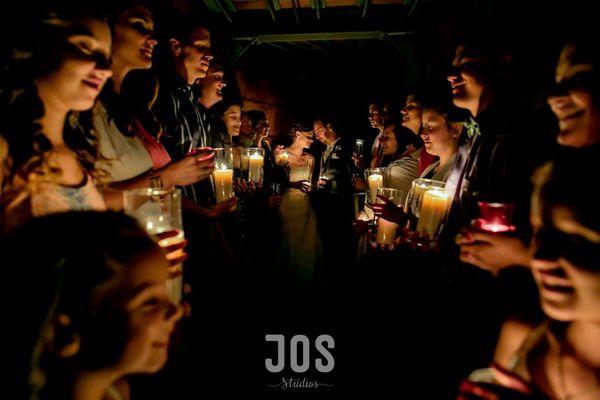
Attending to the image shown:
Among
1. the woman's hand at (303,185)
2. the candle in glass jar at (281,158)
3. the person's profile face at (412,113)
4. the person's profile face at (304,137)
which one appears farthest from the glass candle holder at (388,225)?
the person's profile face at (304,137)

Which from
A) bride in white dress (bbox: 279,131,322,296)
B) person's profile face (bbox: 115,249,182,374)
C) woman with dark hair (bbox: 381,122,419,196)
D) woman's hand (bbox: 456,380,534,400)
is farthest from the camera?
bride in white dress (bbox: 279,131,322,296)

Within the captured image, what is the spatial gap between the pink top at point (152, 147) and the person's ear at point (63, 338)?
1.85 meters

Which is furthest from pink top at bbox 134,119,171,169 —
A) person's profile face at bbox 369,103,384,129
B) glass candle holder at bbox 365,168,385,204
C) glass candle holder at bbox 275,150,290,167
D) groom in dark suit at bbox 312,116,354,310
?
person's profile face at bbox 369,103,384,129

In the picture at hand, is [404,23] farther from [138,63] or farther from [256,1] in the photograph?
[138,63]

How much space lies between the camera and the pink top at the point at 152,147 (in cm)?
271

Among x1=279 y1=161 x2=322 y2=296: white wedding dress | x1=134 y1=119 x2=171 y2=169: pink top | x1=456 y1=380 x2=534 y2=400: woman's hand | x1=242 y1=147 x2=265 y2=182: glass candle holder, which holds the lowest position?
x1=279 y1=161 x2=322 y2=296: white wedding dress

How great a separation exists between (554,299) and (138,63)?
9.15 feet

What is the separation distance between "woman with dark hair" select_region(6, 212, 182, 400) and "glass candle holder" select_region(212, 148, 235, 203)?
2.13 meters

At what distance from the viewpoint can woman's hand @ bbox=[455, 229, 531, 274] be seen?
1727 millimetres

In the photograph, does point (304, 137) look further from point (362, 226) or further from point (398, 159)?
point (362, 226)

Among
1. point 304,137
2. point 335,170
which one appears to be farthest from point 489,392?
point 304,137

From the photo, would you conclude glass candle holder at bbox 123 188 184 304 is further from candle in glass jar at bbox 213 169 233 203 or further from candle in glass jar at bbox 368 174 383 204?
candle in glass jar at bbox 368 174 383 204

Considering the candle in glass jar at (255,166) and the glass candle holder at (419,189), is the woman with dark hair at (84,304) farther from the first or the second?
the candle in glass jar at (255,166)

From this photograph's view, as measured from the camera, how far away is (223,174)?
3.37 meters
